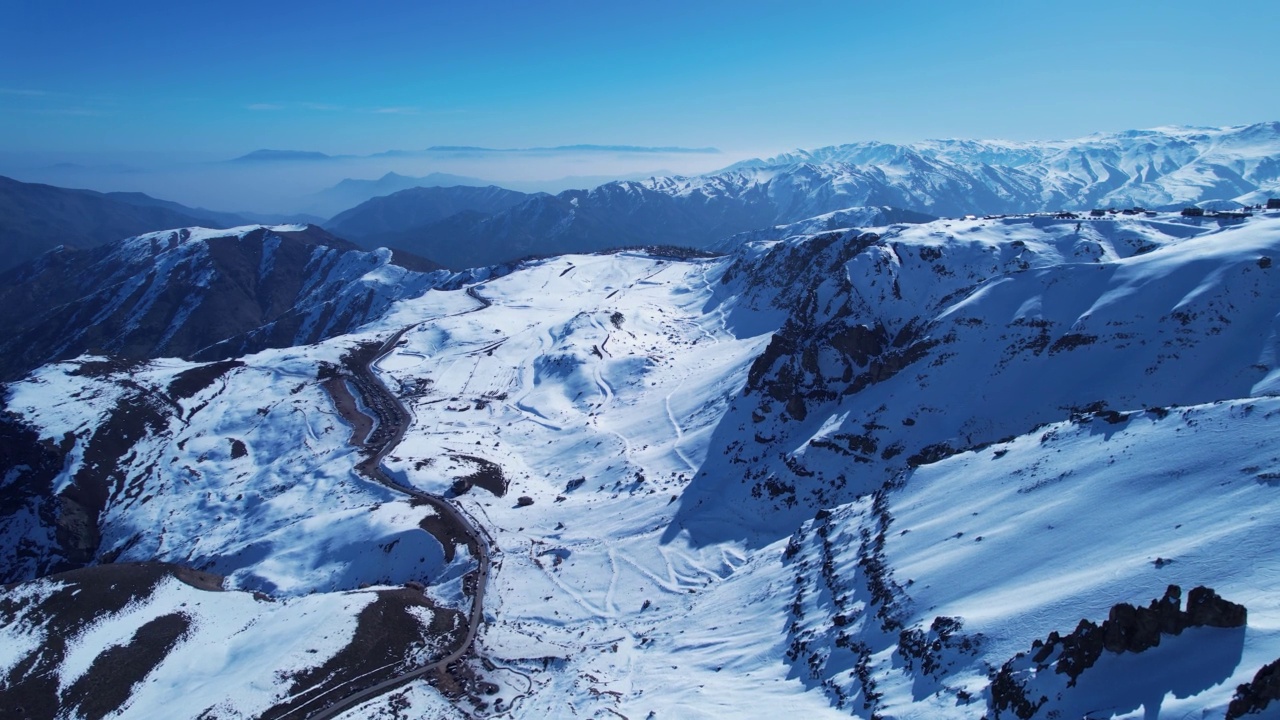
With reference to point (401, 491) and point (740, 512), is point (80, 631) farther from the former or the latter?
point (740, 512)

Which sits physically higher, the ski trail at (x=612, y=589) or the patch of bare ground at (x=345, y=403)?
the patch of bare ground at (x=345, y=403)

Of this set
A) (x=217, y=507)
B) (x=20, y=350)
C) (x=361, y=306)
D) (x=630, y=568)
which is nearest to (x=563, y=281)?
(x=361, y=306)

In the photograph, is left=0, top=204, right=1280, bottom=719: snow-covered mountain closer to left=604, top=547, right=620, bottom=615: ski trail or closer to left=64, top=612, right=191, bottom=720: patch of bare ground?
left=64, top=612, right=191, bottom=720: patch of bare ground

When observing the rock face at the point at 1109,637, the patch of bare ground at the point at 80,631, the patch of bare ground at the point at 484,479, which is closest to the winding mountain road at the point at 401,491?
the patch of bare ground at the point at 484,479

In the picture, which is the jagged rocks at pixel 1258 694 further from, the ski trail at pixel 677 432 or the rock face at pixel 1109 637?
the ski trail at pixel 677 432

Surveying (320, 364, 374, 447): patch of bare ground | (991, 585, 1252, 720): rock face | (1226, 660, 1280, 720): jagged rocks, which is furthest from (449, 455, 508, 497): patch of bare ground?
(1226, 660, 1280, 720): jagged rocks
